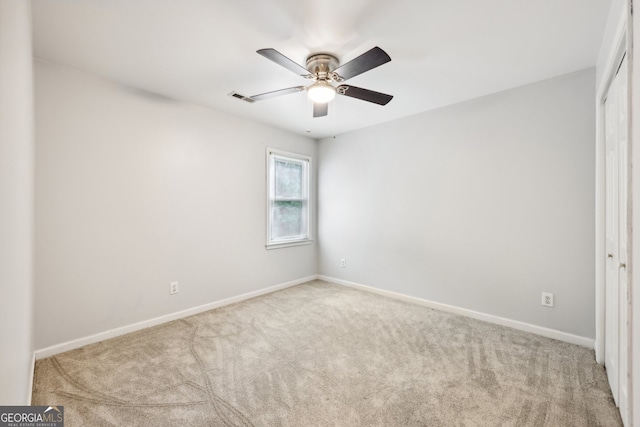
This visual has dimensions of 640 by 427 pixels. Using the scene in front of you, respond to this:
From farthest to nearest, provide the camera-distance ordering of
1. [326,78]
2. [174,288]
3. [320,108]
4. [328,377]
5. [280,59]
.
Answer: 1. [174,288]
2. [320,108]
3. [326,78]
4. [328,377]
5. [280,59]

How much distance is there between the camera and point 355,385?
1920 mm

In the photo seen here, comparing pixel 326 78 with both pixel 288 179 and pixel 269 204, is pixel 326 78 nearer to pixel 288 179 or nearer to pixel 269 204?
pixel 269 204

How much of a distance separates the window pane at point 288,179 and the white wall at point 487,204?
79 cm

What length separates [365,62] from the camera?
5.86ft

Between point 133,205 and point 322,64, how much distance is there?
2268 mm

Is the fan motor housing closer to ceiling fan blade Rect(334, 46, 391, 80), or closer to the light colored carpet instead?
ceiling fan blade Rect(334, 46, 391, 80)

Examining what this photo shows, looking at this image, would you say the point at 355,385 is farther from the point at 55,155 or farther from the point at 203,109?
the point at 203,109

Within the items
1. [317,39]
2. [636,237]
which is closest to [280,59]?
[317,39]

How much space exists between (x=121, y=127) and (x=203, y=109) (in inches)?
36.1

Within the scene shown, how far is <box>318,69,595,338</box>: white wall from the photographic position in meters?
2.48

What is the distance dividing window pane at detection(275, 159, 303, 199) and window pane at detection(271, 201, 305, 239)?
0.46ft

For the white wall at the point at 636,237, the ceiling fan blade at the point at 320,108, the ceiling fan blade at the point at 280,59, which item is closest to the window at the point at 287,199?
the ceiling fan blade at the point at 320,108

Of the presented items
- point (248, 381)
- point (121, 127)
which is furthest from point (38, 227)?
point (248, 381)

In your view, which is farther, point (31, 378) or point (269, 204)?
point (269, 204)
